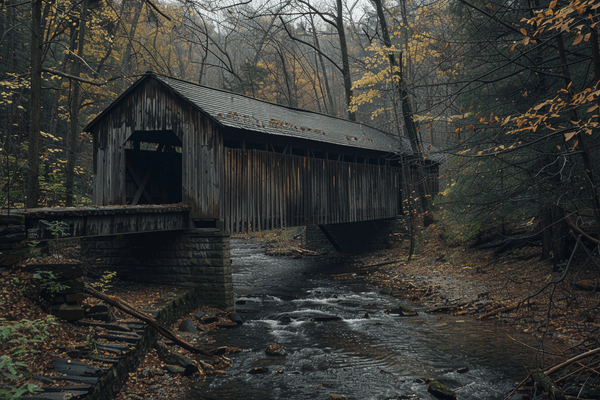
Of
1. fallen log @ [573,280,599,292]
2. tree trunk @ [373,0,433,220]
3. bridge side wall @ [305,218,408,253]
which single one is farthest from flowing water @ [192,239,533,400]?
bridge side wall @ [305,218,408,253]

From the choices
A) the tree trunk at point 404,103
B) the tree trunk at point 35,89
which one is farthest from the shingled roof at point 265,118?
the tree trunk at point 35,89

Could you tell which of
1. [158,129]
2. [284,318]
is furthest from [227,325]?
[158,129]

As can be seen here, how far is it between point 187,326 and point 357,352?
343 cm

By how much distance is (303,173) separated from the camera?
13555 millimetres

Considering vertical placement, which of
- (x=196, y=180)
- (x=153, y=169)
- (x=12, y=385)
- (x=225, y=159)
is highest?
(x=153, y=169)

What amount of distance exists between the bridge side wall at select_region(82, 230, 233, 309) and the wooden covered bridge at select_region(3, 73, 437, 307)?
2 cm

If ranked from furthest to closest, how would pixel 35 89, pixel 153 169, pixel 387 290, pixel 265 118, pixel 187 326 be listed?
pixel 153 169, pixel 265 118, pixel 387 290, pixel 35 89, pixel 187 326

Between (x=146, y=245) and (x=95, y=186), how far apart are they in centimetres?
262

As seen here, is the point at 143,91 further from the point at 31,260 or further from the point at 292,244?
the point at 292,244

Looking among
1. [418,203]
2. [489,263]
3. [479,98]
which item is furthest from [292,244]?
[479,98]

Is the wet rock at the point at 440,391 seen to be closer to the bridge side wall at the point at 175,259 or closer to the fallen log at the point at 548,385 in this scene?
the fallen log at the point at 548,385

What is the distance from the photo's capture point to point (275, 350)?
7.11 meters

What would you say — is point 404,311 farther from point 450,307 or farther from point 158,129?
point 158,129

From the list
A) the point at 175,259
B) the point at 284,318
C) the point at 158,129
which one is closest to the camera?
the point at 284,318
